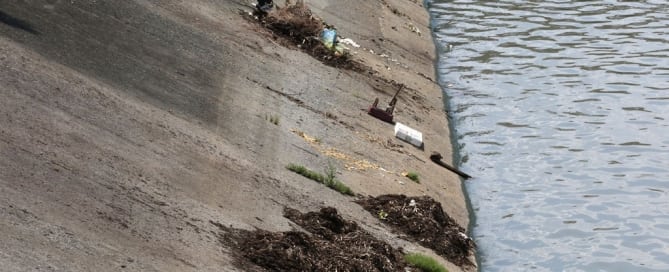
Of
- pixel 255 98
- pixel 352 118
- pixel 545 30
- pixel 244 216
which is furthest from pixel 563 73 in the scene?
pixel 244 216

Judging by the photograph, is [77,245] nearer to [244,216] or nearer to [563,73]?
[244,216]

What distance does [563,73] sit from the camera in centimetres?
3759

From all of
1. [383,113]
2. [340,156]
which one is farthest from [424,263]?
[383,113]

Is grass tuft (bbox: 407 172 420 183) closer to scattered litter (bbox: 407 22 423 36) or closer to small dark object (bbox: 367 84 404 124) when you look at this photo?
small dark object (bbox: 367 84 404 124)

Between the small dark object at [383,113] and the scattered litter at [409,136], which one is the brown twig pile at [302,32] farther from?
the scattered litter at [409,136]

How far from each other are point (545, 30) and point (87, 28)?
23.4m

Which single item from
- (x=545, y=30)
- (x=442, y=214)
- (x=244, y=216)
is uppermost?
(x=244, y=216)

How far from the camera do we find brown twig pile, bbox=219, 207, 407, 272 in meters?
16.4

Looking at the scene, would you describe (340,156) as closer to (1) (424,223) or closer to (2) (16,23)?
(1) (424,223)

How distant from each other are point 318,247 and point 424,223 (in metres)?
4.73

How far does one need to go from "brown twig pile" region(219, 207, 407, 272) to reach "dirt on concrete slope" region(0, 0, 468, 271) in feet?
1.42

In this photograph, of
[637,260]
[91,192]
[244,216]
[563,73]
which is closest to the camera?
[91,192]

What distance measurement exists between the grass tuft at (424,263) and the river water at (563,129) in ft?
9.73

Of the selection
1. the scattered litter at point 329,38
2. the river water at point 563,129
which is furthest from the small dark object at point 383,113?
the scattered litter at point 329,38
